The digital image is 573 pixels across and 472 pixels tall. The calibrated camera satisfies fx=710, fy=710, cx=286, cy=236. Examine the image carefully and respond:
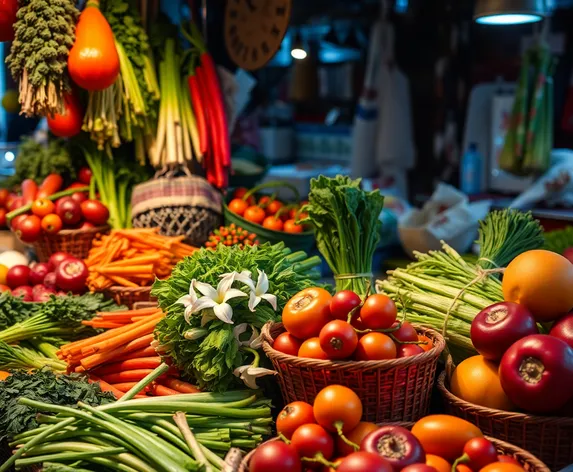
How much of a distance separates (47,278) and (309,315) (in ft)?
5.95

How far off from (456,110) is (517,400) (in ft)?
19.9

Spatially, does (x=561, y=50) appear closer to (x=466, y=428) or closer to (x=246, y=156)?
(x=246, y=156)

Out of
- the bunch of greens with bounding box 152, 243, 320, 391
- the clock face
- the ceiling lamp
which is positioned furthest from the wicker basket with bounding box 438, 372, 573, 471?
the ceiling lamp

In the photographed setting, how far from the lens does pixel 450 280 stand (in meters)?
2.50

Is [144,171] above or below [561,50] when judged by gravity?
below

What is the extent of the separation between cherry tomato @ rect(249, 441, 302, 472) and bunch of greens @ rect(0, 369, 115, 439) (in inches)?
31.0

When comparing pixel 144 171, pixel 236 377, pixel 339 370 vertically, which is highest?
pixel 144 171

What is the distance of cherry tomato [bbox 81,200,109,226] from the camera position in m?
3.52

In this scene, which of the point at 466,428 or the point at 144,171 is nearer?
the point at 466,428

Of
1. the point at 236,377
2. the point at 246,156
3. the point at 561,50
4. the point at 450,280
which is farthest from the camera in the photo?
the point at 561,50

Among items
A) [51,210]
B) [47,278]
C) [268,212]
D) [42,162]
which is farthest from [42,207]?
[268,212]

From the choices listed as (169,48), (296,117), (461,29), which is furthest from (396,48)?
(169,48)

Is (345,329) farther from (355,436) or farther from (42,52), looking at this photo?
(42,52)

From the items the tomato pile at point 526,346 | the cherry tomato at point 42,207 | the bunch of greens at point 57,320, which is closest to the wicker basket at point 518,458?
the tomato pile at point 526,346
